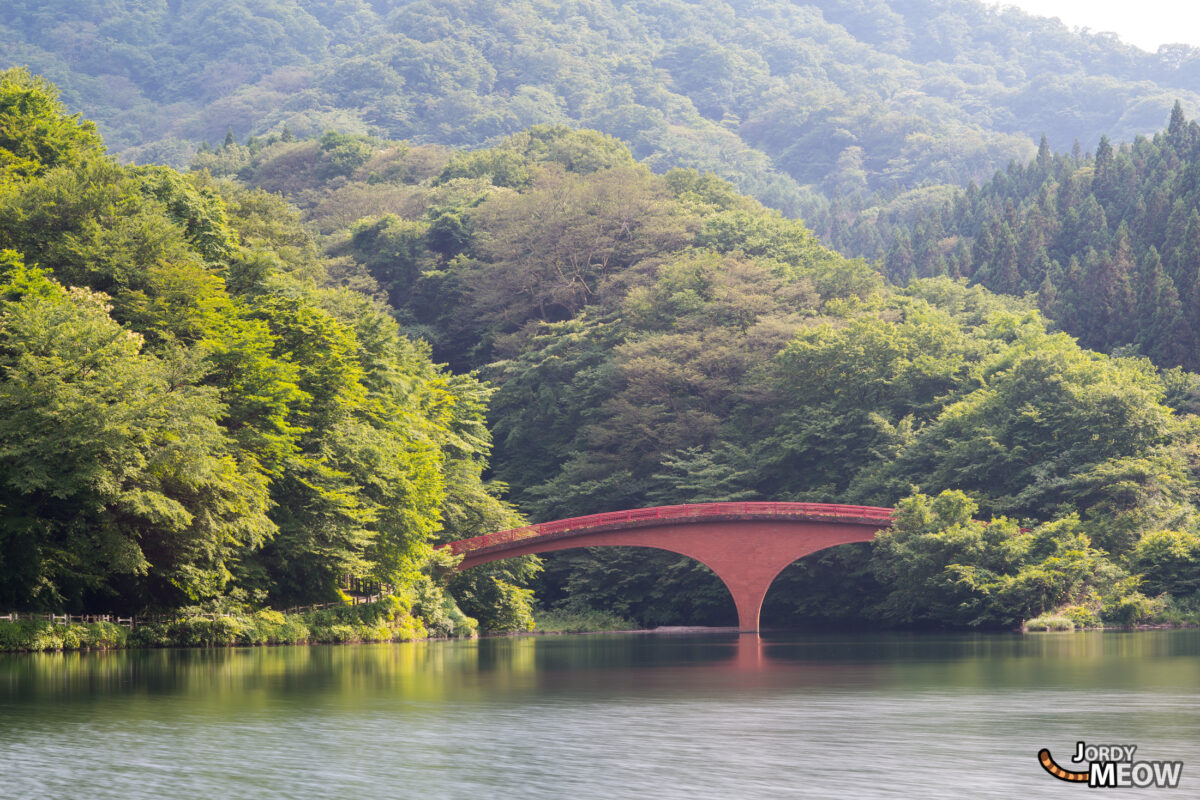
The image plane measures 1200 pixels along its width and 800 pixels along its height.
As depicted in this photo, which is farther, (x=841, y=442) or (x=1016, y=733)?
(x=841, y=442)

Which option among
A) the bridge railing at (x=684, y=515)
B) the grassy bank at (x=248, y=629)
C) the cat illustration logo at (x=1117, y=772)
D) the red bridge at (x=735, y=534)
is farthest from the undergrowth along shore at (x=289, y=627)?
the cat illustration logo at (x=1117, y=772)

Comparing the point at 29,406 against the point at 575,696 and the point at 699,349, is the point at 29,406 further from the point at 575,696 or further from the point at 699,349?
the point at 699,349

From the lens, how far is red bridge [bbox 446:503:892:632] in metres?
56.7

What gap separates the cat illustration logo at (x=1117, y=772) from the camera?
17.1 metres

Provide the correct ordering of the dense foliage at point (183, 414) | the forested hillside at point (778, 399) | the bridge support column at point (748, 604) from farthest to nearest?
the bridge support column at point (748, 604)
the forested hillside at point (778, 399)
the dense foliage at point (183, 414)

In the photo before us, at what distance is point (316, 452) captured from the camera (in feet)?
150

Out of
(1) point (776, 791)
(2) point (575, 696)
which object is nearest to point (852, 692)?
(2) point (575, 696)

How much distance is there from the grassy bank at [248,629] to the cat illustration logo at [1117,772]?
25760mm

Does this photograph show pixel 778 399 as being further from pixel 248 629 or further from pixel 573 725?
pixel 573 725

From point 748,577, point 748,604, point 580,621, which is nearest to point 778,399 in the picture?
point 748,577

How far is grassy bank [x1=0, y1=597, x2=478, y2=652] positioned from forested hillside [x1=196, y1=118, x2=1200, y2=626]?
16.6m

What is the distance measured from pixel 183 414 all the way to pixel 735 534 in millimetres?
26622

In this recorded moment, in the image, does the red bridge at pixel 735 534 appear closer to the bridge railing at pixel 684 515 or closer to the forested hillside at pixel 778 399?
the bridge railing at pixel 684 515

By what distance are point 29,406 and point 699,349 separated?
3888 centimetres
